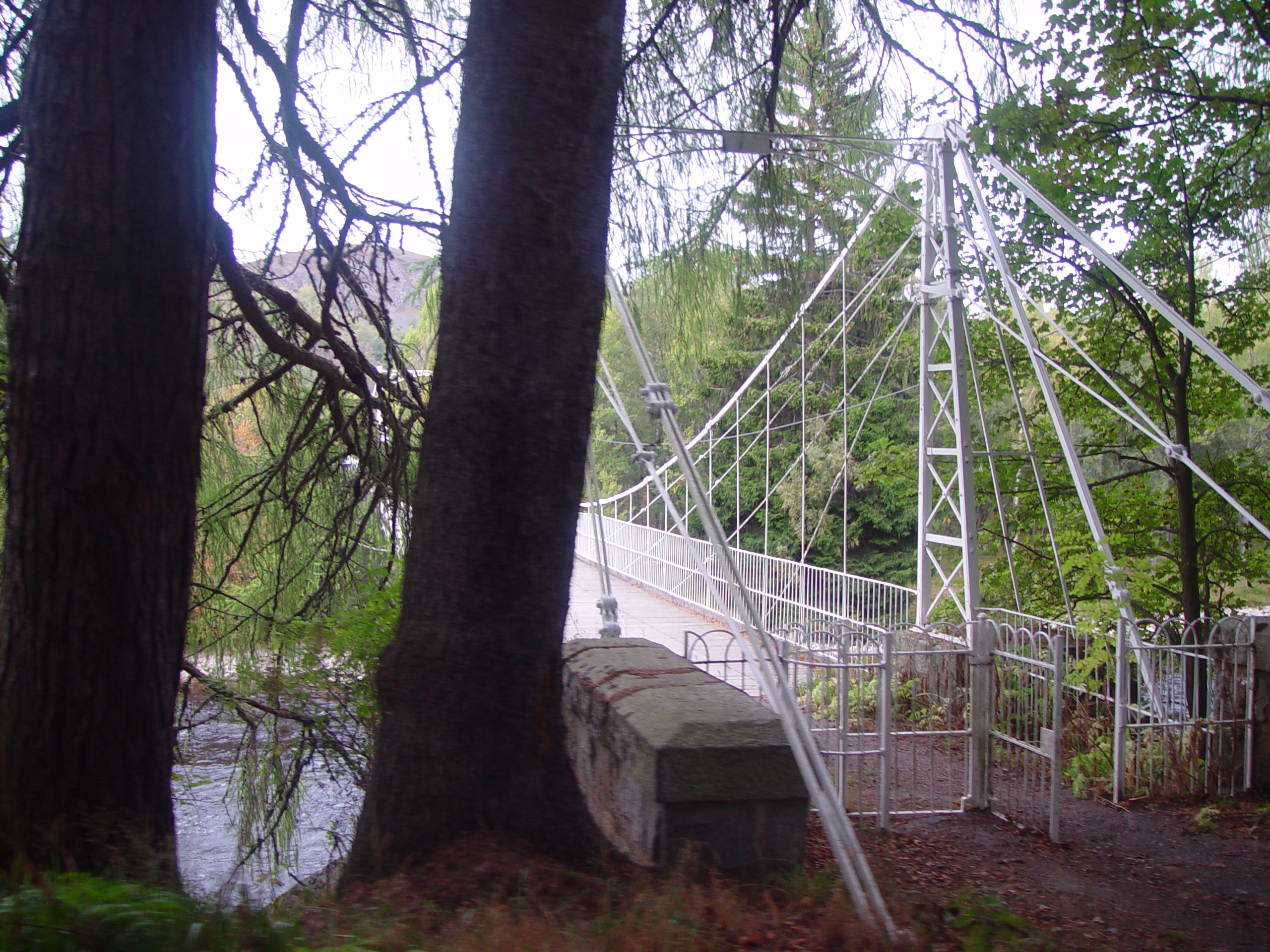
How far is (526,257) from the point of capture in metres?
2.55

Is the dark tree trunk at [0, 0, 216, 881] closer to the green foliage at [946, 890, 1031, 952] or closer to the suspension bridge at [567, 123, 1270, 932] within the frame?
the suspension bridge at [567, 123, 1270, 932]

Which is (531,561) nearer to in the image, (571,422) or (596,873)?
(571,422)

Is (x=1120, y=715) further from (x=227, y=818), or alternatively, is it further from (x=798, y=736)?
(x=227, y=818)

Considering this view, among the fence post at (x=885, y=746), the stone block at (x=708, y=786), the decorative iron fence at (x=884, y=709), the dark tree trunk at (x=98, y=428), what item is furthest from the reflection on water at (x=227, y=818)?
the fence post at (x=885, y=746)

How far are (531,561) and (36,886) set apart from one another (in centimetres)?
116

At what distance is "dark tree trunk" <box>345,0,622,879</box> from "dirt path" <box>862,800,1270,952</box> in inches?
42.2

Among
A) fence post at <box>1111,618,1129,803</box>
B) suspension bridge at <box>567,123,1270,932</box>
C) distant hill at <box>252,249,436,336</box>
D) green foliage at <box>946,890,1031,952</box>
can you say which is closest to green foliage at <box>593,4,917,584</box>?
suspension bridge at <box>567,123,1270,932</box>

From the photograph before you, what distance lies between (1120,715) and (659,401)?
4.10 metres

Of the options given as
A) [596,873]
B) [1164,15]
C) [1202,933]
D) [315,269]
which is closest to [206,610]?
[315,269]

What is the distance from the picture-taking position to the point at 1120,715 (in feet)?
19.6

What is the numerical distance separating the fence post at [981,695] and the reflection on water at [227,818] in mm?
3175

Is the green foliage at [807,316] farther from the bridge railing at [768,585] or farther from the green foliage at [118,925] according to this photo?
the green foliage at [118,925]

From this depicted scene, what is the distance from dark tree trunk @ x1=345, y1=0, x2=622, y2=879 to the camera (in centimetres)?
244

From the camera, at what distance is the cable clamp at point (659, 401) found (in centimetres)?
327
